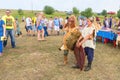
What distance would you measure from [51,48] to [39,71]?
385 centimetres

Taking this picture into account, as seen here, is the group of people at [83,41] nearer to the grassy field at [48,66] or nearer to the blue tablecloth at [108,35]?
the grassy field at [48,66]

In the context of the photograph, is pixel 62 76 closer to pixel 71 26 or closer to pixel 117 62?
pixel 71 26

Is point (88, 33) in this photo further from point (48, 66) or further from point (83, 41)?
point (48, 66)

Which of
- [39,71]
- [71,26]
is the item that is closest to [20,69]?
[39,71]

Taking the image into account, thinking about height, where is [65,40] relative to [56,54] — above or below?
above

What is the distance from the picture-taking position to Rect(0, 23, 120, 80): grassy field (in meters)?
8.05

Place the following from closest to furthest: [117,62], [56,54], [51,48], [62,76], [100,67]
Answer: [62,76] → [100,67] → [117,62] → [56,54] → [51,48]

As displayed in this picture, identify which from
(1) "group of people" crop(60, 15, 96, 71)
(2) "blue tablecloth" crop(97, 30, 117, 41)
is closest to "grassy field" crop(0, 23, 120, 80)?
A: (1) "group of people" crop(60, 15, 96, 71)

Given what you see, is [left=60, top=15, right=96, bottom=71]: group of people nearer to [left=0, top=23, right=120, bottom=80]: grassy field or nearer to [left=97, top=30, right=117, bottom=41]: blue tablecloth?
[left=0, top=23, right=120, bottom=80]: grassy field

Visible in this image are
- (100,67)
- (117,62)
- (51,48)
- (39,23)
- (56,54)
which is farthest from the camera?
(39,23)

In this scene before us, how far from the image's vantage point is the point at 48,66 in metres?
9.09

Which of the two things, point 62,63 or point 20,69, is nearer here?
point 20,69

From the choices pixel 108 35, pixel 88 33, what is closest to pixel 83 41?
pixel 88 33

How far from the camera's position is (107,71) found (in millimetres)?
8672
